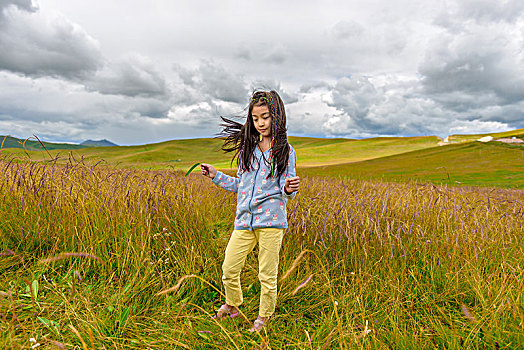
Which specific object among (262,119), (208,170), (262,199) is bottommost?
(262,199)

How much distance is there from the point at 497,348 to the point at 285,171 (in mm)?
1929

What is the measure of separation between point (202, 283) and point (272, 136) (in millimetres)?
1512

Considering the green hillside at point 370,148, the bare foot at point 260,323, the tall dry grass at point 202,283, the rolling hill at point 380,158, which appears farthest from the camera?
the green hillside at point 370,148

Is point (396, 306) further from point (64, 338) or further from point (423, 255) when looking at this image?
point (64, 338)

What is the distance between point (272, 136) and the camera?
2414 millimetres

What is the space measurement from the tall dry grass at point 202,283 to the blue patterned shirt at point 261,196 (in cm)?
52

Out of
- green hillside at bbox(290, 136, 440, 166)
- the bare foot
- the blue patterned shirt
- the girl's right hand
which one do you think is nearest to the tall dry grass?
the bare foot

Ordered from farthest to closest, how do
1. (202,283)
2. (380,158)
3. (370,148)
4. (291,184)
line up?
(370,148), (380,158), (202,283), (291,184)

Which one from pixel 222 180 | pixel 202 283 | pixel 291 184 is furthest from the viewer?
pixel 202 283

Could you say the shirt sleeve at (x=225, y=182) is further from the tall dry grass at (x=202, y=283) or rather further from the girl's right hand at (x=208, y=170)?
the tall dry grass at (x=202, y=283)

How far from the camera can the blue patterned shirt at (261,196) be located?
224 cm

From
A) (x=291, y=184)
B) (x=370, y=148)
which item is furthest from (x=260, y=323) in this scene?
(x=370, y=148)

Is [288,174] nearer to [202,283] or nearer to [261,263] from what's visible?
[261,263]

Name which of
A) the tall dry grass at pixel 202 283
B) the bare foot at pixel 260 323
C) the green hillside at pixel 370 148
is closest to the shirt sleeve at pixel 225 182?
the tall dry grass at pixel 202 283
